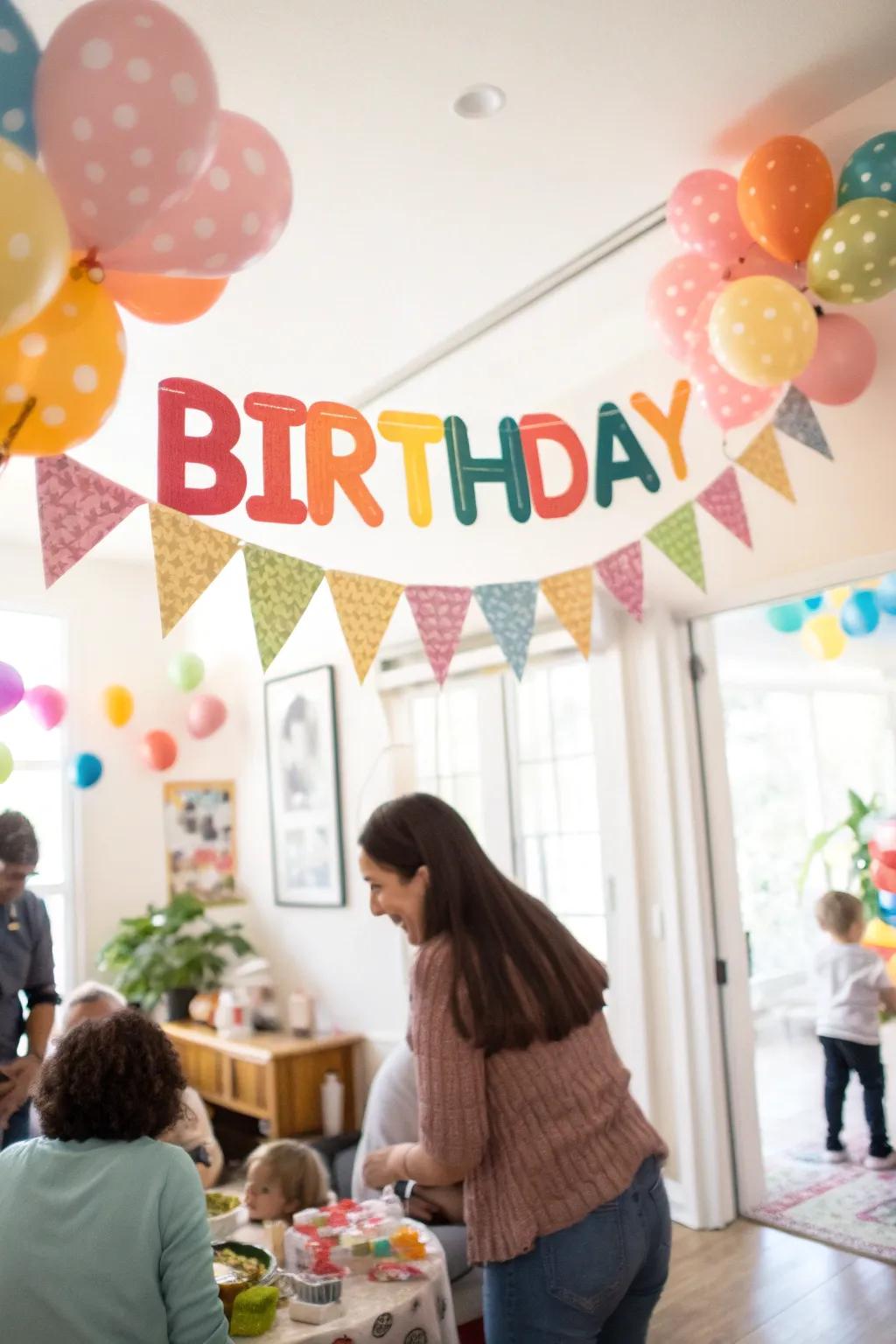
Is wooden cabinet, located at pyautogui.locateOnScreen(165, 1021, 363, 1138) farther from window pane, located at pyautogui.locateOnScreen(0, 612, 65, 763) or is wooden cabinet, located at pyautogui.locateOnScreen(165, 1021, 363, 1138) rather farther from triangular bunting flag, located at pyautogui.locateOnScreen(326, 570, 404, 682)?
triangular bunting flag, located at pyautogui.locateOnScreen(326, 570, 404, 682)

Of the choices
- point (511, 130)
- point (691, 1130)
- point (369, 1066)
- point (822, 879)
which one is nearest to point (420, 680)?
point (369, 1066)

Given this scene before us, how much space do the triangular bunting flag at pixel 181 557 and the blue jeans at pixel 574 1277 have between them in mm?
1252

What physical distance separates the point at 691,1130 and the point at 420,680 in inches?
74.8

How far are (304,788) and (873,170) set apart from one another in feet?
10.9

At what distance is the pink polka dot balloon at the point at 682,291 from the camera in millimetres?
2672

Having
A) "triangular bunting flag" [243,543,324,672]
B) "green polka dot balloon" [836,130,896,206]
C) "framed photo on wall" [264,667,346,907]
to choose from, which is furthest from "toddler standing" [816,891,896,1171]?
"triangular bunting flag" [243,543,324,672]

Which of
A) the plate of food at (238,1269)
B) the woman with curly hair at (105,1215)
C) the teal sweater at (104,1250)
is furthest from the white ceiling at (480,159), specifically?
the plate of food at (238,1269)

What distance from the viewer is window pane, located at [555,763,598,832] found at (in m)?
3.73

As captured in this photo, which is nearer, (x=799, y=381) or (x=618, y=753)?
(x=799, y=381)

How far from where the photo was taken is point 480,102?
2410mm

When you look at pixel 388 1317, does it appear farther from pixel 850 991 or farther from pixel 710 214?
pixel 850 991

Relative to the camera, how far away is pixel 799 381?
272 cm

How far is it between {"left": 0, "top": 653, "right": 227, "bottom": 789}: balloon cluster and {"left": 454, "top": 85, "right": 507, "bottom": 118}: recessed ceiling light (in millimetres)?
3339

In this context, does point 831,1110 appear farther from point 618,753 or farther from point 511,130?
point 511,130
